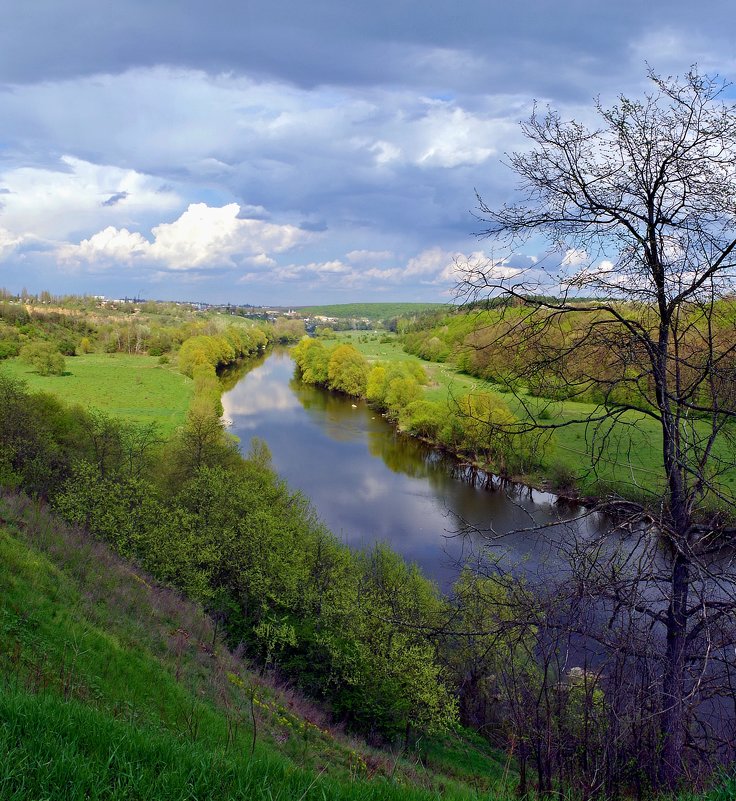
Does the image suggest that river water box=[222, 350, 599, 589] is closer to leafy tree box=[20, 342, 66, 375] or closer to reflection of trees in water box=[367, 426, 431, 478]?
reflection of trees in water box=[367, 426, 431, 478]

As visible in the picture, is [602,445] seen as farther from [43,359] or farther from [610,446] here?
[43,359]

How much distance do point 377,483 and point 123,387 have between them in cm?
3197

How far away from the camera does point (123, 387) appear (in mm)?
53062

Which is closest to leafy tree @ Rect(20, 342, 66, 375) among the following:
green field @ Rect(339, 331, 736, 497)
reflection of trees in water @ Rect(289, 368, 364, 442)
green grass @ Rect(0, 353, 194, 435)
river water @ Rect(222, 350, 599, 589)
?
green grass @ Rect(0, 353, 194, 435)

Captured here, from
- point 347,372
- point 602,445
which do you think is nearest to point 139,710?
point 602,445

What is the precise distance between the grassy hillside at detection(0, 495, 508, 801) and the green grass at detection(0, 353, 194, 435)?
1010 inches

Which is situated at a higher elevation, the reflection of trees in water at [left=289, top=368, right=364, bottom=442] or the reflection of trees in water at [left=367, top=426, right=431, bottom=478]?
the reflection of trees in water at [left=289, top=368, right=364, bottom=442]

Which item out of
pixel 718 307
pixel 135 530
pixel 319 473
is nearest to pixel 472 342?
pixel 718 307

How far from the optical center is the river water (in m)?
23.8

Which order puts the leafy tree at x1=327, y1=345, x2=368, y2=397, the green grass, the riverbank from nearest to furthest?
the riverbank < the green grass < the leafy tree at x1=327, y1=345, x2=368, y2=397

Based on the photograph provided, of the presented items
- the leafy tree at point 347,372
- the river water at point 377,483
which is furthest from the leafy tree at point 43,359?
the leafy tree at point 347,372

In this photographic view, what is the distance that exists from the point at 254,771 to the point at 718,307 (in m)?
4.13

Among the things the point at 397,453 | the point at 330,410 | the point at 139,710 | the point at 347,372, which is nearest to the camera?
the point at 139,710

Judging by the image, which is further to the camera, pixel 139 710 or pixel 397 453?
pixel 397 453
